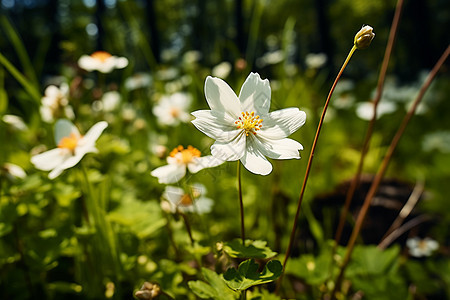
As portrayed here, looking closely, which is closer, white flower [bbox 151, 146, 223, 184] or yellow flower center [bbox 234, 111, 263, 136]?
yellow flower center [bbox 234, 111, 263, 136]

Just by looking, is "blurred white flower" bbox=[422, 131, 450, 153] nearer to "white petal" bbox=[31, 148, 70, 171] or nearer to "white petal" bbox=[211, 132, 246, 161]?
"white petal" bbox=[211, 132, 246, 161]

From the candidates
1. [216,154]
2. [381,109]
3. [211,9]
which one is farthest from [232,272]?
[211,9]

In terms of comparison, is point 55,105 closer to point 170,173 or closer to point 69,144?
point 69,144

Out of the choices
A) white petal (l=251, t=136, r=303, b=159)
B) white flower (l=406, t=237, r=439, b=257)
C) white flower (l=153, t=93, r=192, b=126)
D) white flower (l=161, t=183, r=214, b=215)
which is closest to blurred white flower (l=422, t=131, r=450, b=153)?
white flower (l=406, t=237, r=439, b=257)

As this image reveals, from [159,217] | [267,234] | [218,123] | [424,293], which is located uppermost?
[218,123]

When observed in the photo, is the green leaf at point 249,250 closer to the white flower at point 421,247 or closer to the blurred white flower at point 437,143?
the white flower at point 421,247

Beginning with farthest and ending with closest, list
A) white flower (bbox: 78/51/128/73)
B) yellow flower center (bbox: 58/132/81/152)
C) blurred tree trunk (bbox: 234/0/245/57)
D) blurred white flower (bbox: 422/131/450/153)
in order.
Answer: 1. blurred tree trunk (bbox: 234/0/245/57)
2. blurred white flower (bbox: 422/131/450/153)
3. white flower (bbox: 78/51/128/73)
4. yellow flower center (bbox: 58/132/81/152)

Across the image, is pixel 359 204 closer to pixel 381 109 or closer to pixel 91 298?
pixel 381 109
